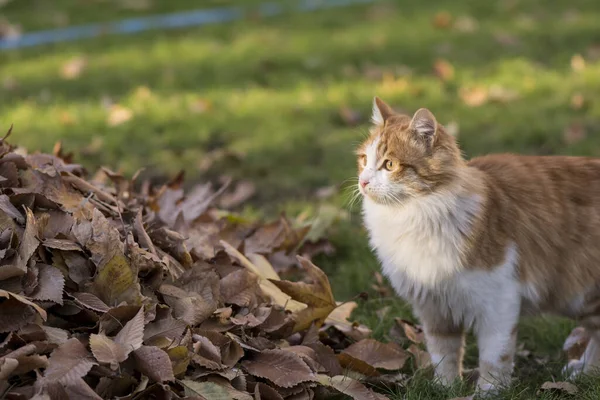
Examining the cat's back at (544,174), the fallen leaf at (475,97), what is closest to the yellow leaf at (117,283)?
the cat's back at (544,174)

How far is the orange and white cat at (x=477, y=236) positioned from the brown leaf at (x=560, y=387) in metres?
0.14

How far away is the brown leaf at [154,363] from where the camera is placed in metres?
2.75

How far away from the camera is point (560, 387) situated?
10.5 feet

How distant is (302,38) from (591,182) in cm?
487

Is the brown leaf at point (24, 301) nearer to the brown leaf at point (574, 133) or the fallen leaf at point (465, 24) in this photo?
the brown leaf at point (574, 133)

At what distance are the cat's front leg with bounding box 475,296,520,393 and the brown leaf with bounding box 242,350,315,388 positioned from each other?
26.6 inches

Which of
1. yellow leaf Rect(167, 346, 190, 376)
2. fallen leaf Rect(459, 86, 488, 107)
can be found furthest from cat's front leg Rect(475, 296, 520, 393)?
fallen leaf Rect(459, 86, 488, 107)

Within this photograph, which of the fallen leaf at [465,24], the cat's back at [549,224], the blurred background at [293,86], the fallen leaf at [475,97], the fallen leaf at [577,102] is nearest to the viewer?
the cat's back at [549,224]

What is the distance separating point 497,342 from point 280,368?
2.66 ft

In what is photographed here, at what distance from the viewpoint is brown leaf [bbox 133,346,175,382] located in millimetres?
2750

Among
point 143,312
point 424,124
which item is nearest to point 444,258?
point 424,124

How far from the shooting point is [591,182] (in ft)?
11.1

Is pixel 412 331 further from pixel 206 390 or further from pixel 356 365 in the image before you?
pixel 206 390

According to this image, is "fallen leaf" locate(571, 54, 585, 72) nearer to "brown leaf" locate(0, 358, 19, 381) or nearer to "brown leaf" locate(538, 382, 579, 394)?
"brown leaf" locate(538, 382, 579, 394)
